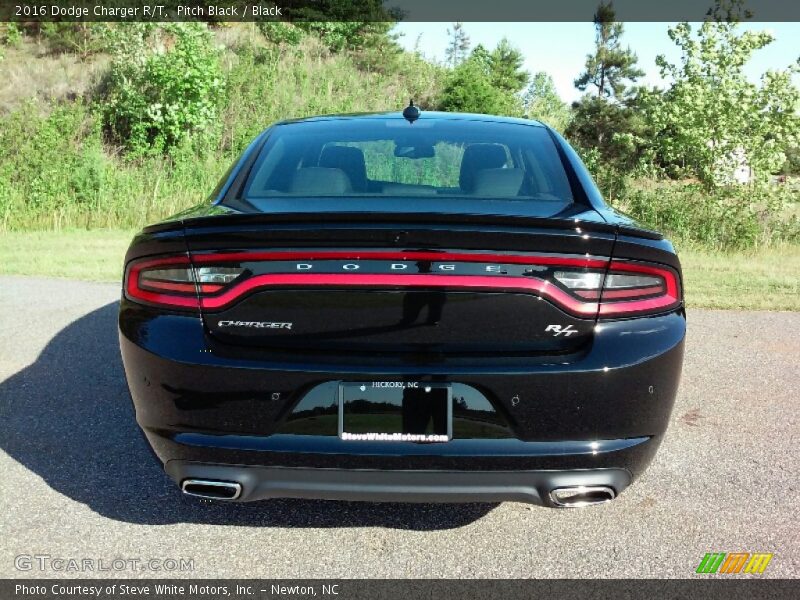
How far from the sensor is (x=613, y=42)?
149 ft

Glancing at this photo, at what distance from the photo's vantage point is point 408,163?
146 inches

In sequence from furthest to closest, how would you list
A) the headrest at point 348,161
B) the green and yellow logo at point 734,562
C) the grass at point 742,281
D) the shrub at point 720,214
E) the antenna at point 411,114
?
the shrub at point 720,214 < the grass at point 742,281 < the antenna at point 411,114 < the headrest at point 348,161 < the green and yellow logo at point 734,562

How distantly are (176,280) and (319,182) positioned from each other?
83 centimetres

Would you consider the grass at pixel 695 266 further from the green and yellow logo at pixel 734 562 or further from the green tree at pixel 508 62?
the green tree at pixel 508 62

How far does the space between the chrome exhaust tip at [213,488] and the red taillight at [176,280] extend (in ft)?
1.87

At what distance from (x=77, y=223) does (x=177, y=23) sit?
7484mm

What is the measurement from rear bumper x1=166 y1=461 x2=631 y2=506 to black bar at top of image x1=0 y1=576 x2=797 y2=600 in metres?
0.31

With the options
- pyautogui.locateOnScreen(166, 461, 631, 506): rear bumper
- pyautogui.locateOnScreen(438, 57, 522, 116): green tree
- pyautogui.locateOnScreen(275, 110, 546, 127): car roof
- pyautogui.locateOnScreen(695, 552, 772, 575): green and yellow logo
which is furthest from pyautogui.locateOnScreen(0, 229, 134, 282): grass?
pyautogui.locateOnScreen(438, 57, 522, 116): green tree

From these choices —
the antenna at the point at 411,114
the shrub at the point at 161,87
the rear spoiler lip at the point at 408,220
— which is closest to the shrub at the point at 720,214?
the antenna at the point at 411,114

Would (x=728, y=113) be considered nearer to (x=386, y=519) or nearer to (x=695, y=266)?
(x=695, y=266)

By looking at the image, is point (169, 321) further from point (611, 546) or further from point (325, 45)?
point (325, 45)

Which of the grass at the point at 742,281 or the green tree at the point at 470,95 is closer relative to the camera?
the grass at the point at 742,281

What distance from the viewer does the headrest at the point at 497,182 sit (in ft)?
9.69

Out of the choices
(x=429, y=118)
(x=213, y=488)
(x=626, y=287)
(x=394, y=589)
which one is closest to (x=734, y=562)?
(x=626, y=287)
